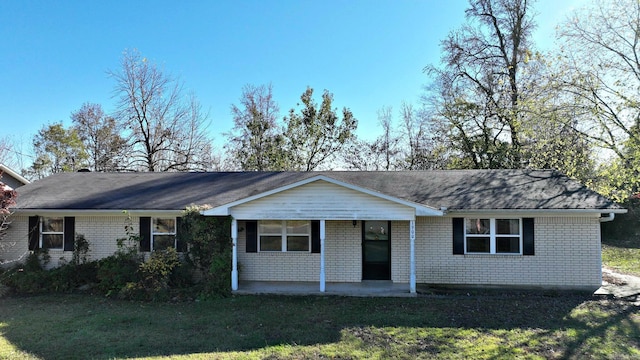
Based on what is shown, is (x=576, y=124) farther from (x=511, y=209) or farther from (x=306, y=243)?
(x=306, y=243)

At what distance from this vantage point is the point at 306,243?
39.2 feet

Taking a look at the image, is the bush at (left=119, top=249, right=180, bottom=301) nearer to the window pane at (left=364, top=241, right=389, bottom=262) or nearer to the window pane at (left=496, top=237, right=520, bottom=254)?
the window pane at (left=364, top=241, right=389, bottom=262)

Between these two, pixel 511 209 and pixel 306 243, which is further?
pixel 306 243

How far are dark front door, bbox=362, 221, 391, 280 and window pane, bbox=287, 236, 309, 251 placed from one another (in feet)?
6.02

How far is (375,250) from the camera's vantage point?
39.1ft

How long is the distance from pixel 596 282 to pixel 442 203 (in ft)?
15.6

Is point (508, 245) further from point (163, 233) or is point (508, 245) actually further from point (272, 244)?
point (163, 233)

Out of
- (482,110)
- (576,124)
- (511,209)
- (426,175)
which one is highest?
(482,110)

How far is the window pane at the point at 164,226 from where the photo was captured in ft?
39.7

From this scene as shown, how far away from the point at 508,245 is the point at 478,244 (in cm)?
84

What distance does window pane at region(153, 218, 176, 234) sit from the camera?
12.1 m

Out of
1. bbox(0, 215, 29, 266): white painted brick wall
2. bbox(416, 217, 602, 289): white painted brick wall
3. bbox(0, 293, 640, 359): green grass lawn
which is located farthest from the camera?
bbox(0, 215, 29, 266): white painted brick wall

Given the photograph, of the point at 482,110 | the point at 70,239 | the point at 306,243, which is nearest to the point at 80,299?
the point at 70,239

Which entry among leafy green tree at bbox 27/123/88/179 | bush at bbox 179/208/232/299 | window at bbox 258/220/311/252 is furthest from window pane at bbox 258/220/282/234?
leafy green tree at bbox 27/123/88/179
